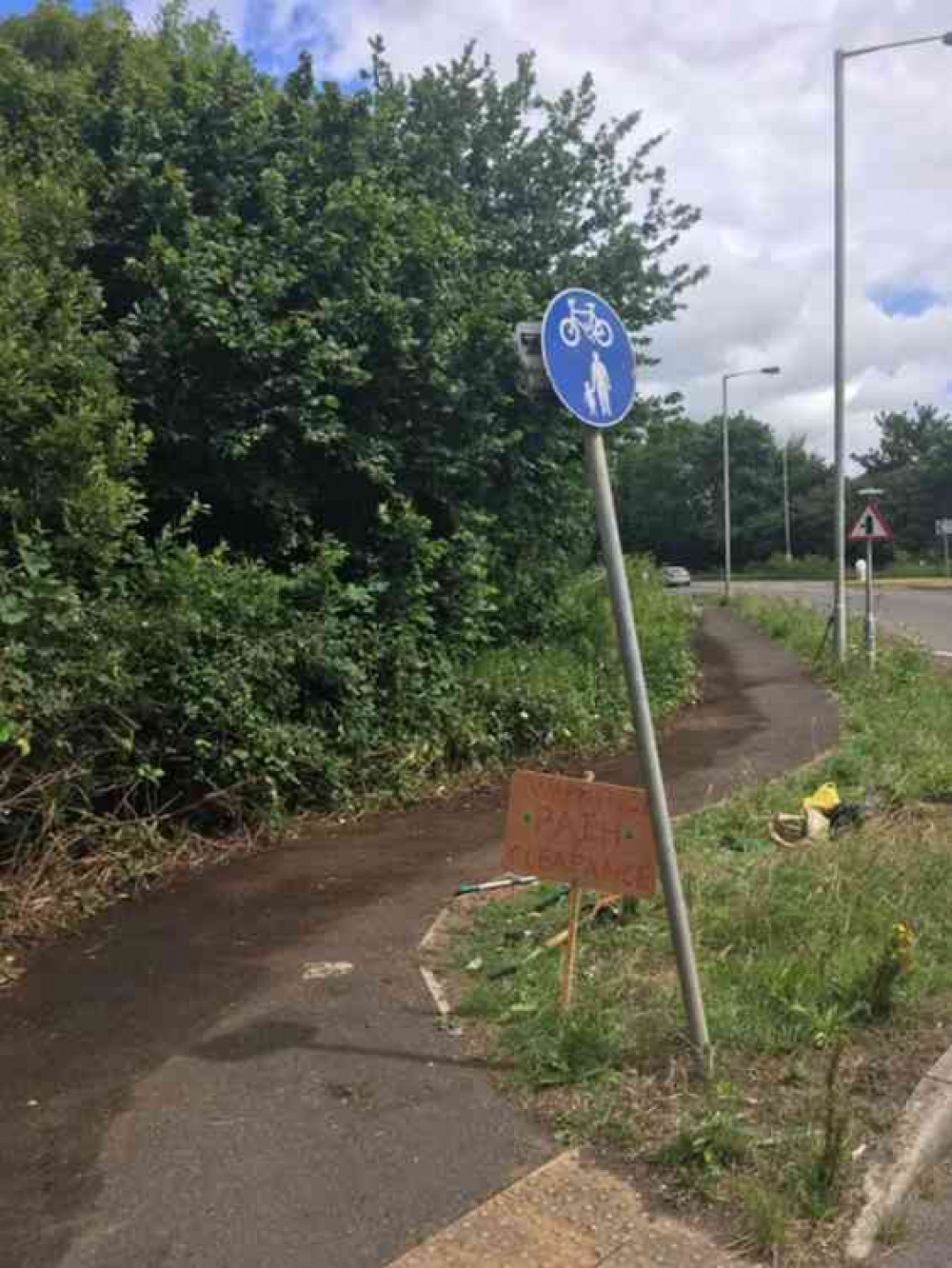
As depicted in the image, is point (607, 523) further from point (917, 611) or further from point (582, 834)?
point (917, 611)

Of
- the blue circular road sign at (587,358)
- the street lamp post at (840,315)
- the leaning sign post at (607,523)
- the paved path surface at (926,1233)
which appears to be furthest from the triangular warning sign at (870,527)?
the paved path surface at (926,1233)

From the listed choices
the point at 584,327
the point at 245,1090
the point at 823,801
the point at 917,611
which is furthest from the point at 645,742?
the point at 917,611

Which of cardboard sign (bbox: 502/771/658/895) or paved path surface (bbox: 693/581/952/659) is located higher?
cardboard sign (bbox: 502/771/658/895)

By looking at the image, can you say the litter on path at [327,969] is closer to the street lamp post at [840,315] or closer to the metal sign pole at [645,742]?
the metal sign pole at [645,742]

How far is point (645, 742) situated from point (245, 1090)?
1801mm

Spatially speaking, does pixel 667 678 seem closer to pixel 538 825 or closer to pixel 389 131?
pixel 389 131

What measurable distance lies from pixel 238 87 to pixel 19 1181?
27.2ft

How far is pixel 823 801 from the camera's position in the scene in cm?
683

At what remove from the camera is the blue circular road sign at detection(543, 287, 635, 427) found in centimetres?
351

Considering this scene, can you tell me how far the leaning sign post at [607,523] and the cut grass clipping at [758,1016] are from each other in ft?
0.88

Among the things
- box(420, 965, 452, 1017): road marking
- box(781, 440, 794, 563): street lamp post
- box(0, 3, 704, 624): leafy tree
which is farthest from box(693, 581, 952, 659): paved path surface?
box(781, 440, 794, 563): street lamp post

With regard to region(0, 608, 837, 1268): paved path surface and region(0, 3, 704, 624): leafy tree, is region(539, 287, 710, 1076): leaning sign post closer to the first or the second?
region(0, 608, 837, 1268): paved path surface

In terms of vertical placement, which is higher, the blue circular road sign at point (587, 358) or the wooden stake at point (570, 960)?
the blue circular road sign at point (587, 358)

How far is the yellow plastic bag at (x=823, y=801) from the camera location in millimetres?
6719
